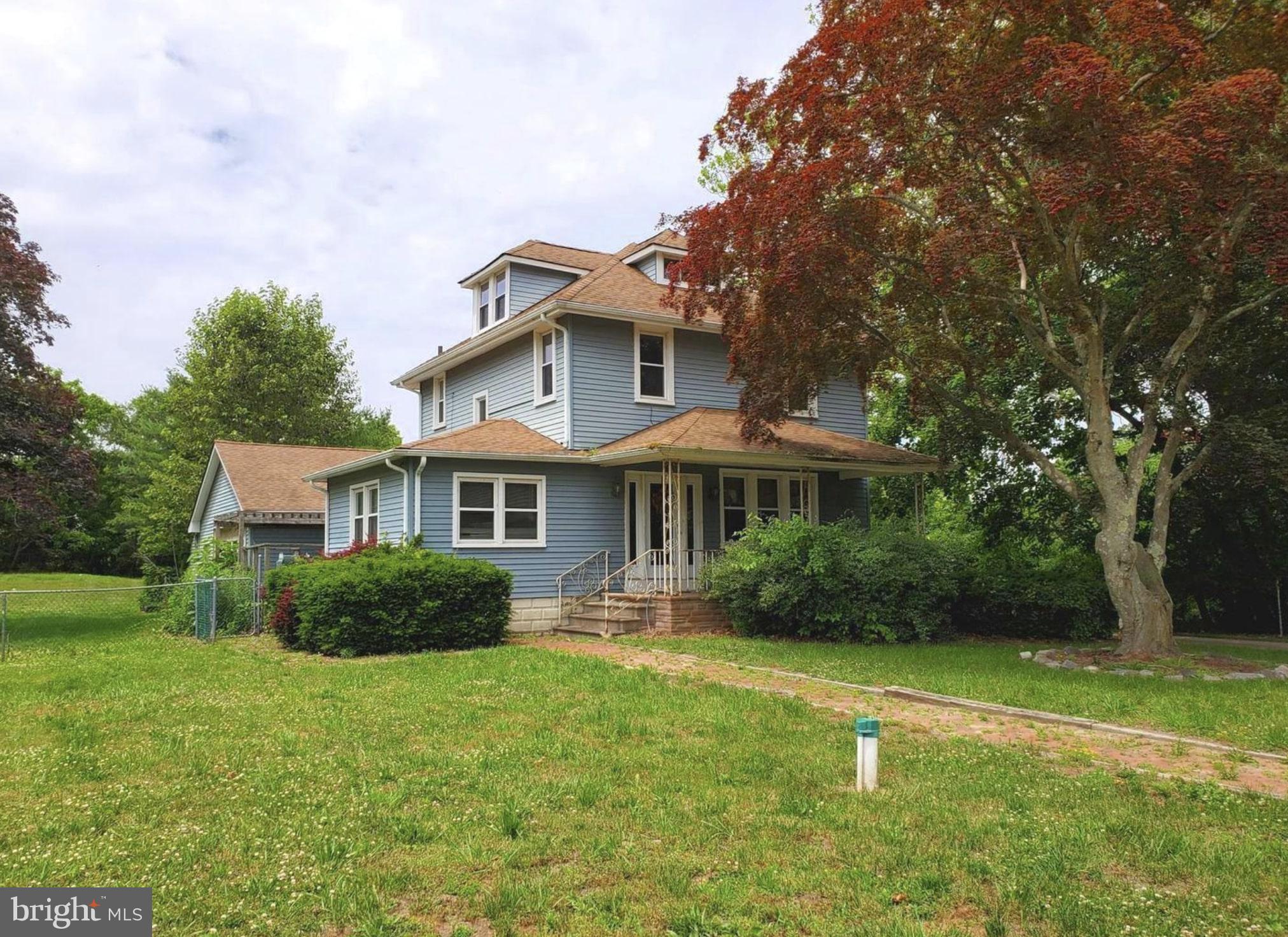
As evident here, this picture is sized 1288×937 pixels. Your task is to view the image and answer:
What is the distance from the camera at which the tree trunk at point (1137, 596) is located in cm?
1208

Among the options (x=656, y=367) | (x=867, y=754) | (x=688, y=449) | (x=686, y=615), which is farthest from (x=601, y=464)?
(x=867, y=754)

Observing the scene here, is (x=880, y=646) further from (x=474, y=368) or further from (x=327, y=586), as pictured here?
(x=474, y=368)

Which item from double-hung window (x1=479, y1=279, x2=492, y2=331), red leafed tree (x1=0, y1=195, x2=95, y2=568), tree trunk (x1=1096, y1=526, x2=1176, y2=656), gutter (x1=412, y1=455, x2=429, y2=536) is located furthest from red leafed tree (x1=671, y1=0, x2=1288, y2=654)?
red leafed tree (x1=0, y1=195, x2=95, y2=568)

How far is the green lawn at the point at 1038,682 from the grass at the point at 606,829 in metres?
2.22

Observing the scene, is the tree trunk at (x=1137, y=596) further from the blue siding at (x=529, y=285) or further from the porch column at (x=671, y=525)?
the blue siding at (x=529, y=285)

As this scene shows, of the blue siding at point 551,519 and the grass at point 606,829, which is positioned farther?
the blue siding at point 551,519

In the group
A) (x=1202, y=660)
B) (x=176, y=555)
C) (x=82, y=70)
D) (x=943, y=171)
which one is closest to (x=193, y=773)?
(x=82, y=70)

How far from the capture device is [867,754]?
5531 mm

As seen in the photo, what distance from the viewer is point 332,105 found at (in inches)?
465

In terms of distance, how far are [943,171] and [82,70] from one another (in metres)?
11.4

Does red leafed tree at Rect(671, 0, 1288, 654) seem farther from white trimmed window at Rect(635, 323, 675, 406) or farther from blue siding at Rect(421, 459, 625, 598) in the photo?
blue siding at Rect(421, 459, 625, 598)

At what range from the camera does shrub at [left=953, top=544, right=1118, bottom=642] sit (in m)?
16.1

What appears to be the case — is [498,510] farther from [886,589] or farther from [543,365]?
[886,589]

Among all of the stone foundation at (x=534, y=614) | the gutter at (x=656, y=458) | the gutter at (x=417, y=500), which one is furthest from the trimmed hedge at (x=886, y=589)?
the gutter at (x=417, y=500)
